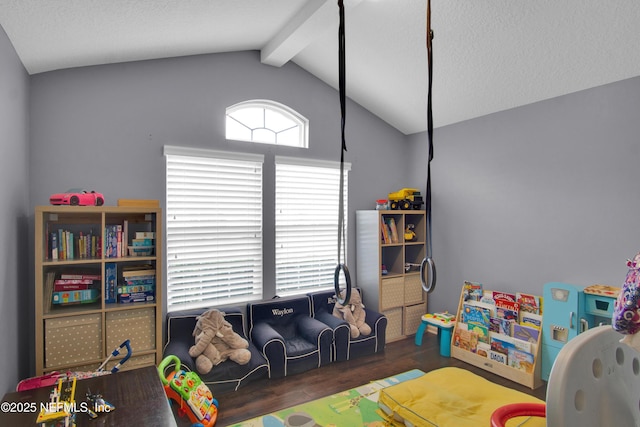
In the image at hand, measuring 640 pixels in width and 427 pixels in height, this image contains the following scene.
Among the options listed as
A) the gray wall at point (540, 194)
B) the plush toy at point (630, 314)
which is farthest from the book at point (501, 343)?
the plush toy at point (630, 314)

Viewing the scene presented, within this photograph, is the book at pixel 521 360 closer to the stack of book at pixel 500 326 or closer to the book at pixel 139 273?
the stack of book at pixel 500 326

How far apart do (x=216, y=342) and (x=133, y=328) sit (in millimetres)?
728

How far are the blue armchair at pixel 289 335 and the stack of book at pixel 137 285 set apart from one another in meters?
1.05

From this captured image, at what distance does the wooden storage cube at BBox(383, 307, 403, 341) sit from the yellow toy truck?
4.17 feet

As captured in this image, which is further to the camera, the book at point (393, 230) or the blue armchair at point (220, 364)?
the book at point (393, 230)

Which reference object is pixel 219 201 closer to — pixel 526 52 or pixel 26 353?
pixel 26 353

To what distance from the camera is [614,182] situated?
2.87 meters

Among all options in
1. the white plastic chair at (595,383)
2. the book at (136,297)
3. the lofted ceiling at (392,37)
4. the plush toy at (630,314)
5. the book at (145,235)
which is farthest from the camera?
the book at (145,235)

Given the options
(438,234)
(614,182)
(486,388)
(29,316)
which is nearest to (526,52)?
(614,182)

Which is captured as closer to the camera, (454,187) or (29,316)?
(29,316)

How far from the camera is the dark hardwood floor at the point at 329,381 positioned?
2691mm

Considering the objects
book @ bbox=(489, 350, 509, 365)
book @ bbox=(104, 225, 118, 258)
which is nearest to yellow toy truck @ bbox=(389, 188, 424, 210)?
book @ bbox=(489, 350, 509, 365)

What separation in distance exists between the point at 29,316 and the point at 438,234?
4194mm

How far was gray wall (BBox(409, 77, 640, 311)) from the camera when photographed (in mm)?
2842
